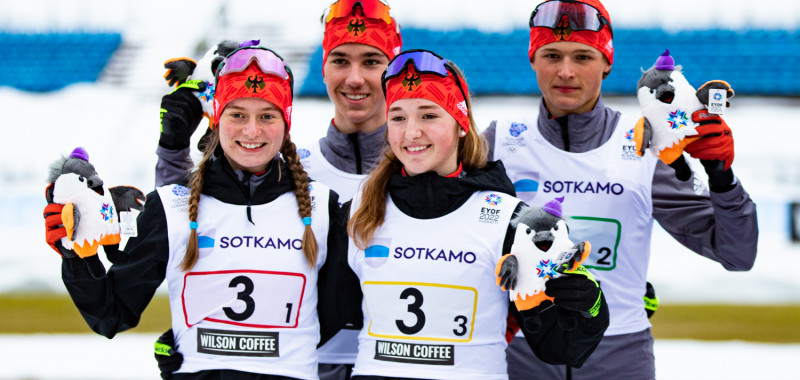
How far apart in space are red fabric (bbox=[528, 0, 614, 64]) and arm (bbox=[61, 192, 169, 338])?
154cm

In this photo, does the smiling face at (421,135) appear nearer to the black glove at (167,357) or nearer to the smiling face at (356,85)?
the smiling face at (356,85)

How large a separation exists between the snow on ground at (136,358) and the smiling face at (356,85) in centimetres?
286

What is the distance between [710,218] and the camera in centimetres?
288

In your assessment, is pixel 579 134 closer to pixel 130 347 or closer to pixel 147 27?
pixel 130 347

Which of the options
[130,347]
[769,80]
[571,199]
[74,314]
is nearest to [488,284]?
[571,199]

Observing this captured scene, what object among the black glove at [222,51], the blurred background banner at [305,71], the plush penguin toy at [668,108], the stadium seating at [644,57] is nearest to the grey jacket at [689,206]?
the plush penguin toy at [668,108]

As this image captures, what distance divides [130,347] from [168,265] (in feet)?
12.5

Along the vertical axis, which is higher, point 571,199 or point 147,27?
point 147,27

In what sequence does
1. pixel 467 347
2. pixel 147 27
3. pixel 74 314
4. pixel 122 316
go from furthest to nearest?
pixel 147 27 < pixel 74 314 < pixel 122 316 < pixel 467 347

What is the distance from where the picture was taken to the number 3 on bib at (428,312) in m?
2.35

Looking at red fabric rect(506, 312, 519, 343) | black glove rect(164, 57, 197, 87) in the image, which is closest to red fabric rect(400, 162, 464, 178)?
red fabric rect(506, 312, 519, 343)

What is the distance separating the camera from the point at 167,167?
3.19 m

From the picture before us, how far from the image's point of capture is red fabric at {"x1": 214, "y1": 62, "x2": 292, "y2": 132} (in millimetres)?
2627

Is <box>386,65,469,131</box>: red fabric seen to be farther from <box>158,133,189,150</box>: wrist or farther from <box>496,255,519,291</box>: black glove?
<box>158,133,189,150</box>: wrist
